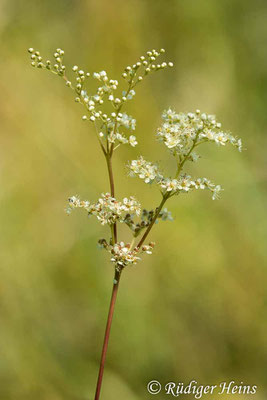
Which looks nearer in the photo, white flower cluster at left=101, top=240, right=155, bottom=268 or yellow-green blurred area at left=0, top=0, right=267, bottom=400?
white flower cluster at left=101, top=240, right=155, bottom=268

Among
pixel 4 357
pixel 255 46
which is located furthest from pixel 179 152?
pixel 255 46

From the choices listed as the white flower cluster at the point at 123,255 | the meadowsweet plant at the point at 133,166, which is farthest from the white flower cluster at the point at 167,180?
the white flower cluster at the point at 123,255

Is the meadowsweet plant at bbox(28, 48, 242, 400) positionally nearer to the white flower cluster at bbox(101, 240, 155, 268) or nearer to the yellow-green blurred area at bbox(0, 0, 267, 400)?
the white flower cluster at bbox(101, 240, 155, 268)

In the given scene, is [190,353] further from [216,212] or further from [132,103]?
[132,103]

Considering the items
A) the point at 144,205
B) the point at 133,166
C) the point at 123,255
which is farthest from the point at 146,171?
the point at 144,205

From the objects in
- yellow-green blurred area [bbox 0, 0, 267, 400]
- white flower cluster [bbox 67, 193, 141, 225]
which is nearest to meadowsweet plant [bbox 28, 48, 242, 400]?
white flower cluster [bbox 67, 193, 141, 225]

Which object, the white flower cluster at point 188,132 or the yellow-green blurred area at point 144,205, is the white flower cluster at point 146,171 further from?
the yellow-green blurred area at point 144,205

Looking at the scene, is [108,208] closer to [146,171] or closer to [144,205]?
[146,171]
